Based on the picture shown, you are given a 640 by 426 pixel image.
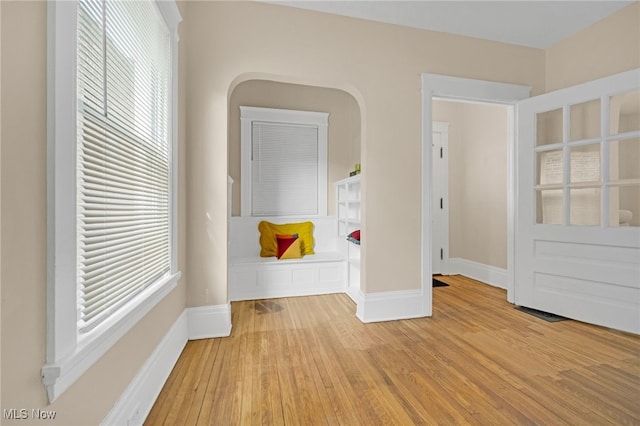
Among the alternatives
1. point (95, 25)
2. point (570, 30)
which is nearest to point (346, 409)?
point (95, 25)

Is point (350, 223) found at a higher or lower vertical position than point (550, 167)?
lower

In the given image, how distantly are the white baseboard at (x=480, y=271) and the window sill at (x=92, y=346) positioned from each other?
3.66 meters

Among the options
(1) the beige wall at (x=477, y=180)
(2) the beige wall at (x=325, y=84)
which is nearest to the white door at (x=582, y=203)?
(2) the beige wall at (x=325, y=84)

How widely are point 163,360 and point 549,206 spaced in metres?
3.25

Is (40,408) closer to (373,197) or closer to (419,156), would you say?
(373,197)

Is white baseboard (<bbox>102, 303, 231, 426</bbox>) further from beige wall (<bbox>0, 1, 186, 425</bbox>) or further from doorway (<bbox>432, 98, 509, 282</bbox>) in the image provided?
doorway (<bbox>432, 98, 509, 282</bbox>)

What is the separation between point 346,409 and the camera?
1383mm

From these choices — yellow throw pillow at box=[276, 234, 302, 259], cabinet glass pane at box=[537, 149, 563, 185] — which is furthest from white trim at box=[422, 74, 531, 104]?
yellow throw pillow at box=[276, 234, 302, 259]

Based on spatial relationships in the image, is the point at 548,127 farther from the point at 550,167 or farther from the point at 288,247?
the point at 288,247

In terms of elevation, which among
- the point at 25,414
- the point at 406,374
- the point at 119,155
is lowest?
the point at 406,374

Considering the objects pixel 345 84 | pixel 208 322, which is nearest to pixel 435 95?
pixel 345 84

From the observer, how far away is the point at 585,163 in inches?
94.9

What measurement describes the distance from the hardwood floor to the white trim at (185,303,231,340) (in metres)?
0.08

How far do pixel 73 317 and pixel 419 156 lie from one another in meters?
2.50
